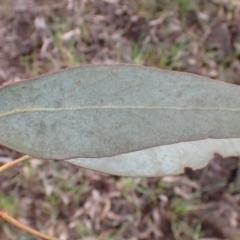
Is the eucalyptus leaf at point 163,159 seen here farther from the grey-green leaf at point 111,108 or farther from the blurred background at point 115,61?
the blurred background at point 115,61

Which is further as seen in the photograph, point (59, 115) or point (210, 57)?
point (210, 57)

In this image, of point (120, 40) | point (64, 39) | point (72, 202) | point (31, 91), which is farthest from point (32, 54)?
point (31, 91)

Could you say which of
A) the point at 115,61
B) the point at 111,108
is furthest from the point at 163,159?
the point at 115,61

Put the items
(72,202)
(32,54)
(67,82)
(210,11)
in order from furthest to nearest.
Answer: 1. (210,11)
2. (32,54)
3. (72,202)
4. (67,82)

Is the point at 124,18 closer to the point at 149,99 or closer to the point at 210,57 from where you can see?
the point at 210,57

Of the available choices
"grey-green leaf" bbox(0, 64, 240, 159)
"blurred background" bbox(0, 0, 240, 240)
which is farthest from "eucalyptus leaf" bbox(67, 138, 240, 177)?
"blurred background" bbox(0, 0, 240, 240)

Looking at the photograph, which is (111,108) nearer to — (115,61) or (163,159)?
(163,159)
